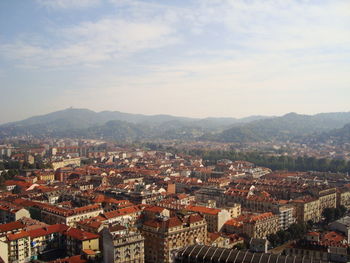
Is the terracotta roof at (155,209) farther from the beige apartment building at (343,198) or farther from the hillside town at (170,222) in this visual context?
the beige apartment building at (343,198)

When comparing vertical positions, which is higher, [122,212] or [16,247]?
[122,212]

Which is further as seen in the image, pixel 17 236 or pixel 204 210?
pixel 204 210

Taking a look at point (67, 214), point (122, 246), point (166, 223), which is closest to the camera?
point (122, 246)

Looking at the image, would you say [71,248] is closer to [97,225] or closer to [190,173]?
[97,225]

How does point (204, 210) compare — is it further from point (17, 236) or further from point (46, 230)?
point (17, 236)

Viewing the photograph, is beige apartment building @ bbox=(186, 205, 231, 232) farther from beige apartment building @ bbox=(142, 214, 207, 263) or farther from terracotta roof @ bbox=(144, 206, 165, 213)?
beige apartment building @ bbox=(142, 214, 207, 263)

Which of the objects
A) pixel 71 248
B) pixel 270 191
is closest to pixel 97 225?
pixel 71 248

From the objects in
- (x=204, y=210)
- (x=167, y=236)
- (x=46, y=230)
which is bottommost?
(x=204, y=210)

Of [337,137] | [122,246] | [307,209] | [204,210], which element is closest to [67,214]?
[122,246]
